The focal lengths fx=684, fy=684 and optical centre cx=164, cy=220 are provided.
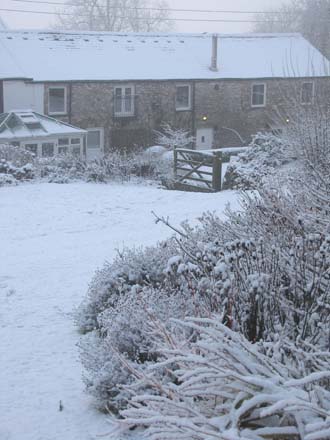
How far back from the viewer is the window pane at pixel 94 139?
1238 inches

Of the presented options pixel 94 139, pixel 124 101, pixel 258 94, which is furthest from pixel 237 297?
pixel 258 94

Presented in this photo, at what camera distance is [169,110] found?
32844 millimetres

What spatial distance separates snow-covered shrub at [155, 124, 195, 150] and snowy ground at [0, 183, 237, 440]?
14311mm

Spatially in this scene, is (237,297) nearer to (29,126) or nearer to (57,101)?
(29,126)

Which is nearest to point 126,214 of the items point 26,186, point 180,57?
point 26,186

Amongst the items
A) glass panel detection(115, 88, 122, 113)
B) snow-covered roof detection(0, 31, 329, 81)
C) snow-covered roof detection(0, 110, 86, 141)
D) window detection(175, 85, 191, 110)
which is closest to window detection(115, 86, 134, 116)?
glass panel detection(115, 88, 122, 113)

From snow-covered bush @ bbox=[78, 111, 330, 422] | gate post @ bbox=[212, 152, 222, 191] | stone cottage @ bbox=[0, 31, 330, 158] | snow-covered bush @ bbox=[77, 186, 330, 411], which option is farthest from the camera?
stone cottage @ bbox=[0, 31, 330, 158]

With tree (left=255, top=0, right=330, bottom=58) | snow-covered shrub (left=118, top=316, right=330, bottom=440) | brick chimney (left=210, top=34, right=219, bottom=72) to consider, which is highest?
tree (left=255, top=0, right=330, bottom=58)

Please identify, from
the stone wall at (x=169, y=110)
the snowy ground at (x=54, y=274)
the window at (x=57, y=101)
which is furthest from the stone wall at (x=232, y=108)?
the snowy ground at (x=54, y=274)

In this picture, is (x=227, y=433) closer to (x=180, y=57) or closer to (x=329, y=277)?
(x=329, y=277)

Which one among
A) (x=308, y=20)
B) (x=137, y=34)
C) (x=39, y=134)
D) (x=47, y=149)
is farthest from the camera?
(x=308, y=20)

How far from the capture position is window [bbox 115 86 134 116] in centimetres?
3173

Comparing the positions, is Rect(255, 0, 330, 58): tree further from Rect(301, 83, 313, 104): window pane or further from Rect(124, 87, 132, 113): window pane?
Rect(301, 83, 313, 104): window pane

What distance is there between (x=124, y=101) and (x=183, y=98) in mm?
3123
